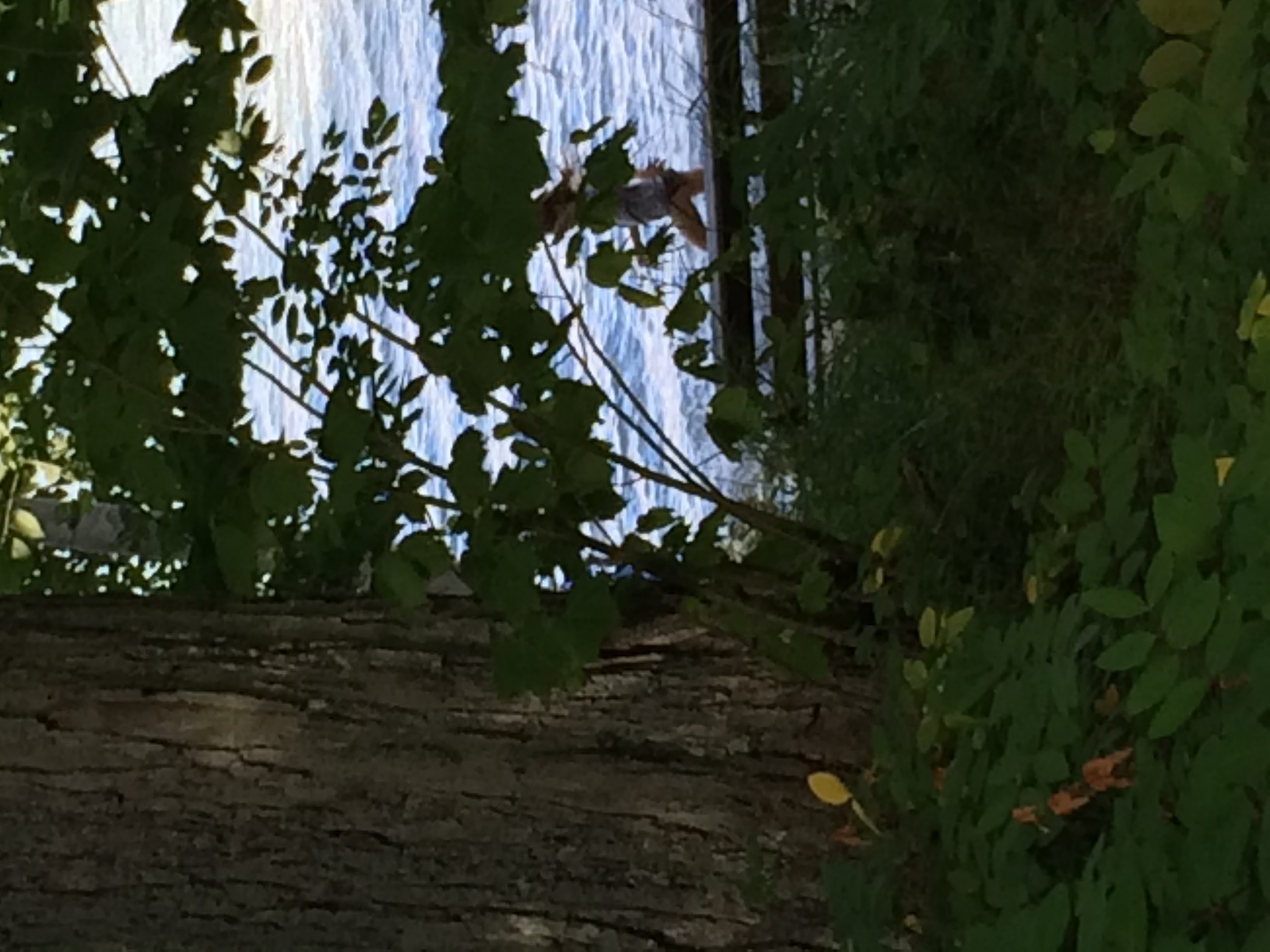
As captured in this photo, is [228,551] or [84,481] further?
[84,481]

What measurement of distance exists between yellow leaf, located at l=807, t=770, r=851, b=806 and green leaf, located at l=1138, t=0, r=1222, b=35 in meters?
0.53

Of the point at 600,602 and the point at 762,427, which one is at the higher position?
the point at 762,427

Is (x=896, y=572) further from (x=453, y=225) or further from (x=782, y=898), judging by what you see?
(x=453, y=225)

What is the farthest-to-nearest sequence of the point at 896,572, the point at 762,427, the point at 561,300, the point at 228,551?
the point at 561,300 → the point at 762,427 → the point at 896,572 → the point at 228,551

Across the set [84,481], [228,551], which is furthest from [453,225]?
[84,481]

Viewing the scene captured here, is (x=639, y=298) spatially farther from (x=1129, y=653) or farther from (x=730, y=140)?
(x=730, y=140)

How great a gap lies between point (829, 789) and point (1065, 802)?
0.77 ft

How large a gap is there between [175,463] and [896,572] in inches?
22.1

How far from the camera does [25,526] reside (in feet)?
4.03

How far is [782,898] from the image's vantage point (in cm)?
98

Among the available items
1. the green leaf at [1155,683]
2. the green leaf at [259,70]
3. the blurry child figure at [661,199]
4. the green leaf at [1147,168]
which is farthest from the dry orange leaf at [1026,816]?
the blurry child figure at [661,199]

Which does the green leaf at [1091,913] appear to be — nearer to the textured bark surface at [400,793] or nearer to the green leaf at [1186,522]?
the green leaf at [1186,522]

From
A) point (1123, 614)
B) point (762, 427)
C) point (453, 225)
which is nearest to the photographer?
point (1123, 614)

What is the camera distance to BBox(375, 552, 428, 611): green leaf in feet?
3.09
